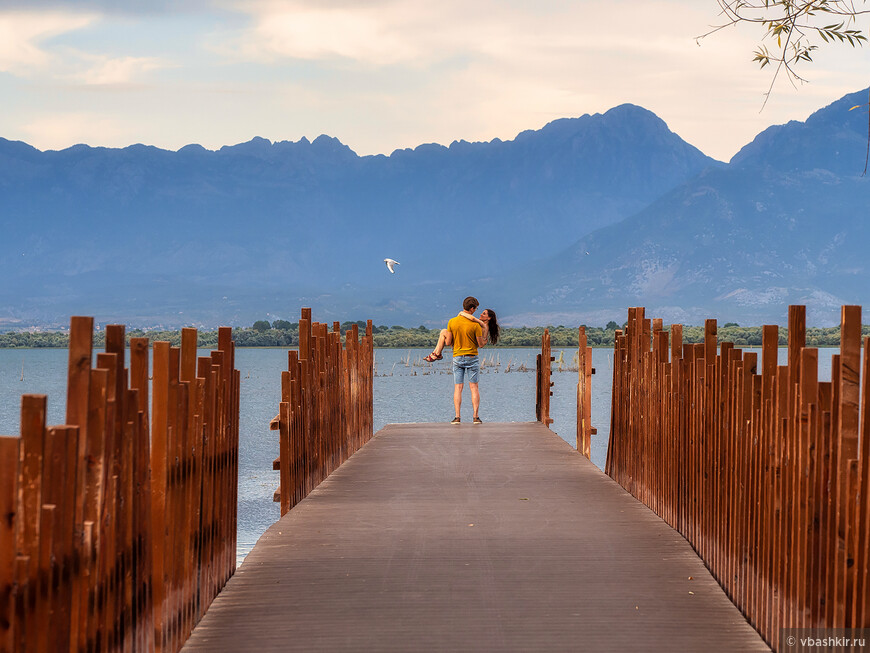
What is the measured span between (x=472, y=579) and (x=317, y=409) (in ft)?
13.2

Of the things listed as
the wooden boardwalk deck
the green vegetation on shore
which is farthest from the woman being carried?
the green vegetation on shore

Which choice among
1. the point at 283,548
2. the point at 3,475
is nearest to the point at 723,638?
the point at 283,548

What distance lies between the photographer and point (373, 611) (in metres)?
5.14

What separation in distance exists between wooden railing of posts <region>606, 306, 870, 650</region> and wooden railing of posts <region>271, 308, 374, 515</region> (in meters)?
2.80

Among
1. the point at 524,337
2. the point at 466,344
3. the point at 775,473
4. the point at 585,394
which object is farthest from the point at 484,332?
the point at 524,337

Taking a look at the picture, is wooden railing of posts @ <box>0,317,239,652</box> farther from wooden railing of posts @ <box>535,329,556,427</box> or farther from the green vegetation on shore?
the green vegetation on shore

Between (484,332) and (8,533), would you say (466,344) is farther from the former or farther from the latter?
(8,533)

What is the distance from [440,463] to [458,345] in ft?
14.0

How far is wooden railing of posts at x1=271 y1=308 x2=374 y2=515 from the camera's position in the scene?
820cm

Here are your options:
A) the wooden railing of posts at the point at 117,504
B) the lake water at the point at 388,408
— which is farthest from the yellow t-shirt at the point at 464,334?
the wooden railing of posts at the point at 117,504

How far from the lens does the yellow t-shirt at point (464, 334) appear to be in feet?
48.4

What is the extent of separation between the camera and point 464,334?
14.8 m

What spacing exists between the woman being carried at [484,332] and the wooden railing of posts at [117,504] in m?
9.09

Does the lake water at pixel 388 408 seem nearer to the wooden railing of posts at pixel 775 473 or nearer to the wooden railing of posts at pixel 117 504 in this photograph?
the wooden railing of posts at pixel 775 473
